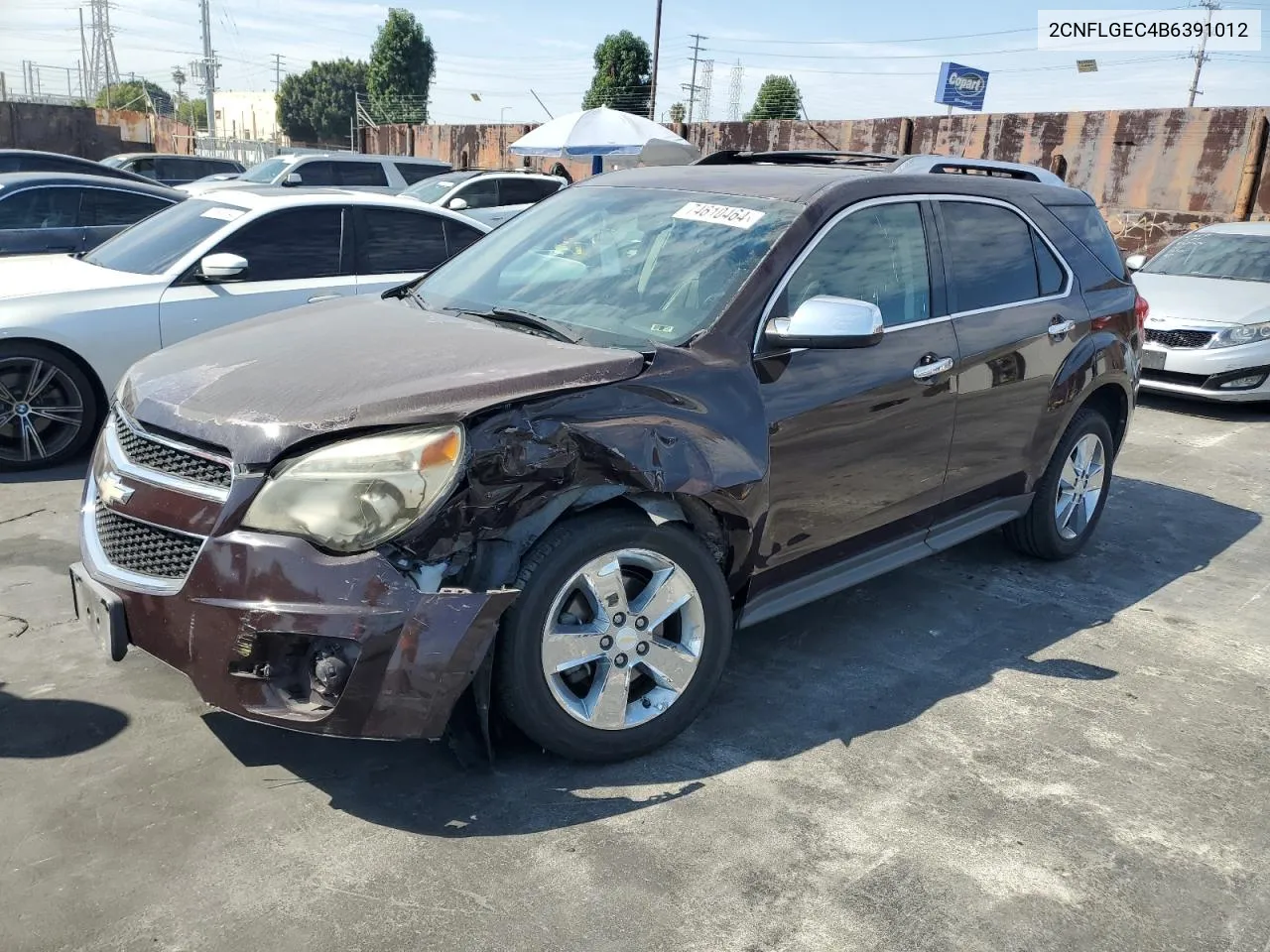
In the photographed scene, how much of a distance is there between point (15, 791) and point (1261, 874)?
11.3ft

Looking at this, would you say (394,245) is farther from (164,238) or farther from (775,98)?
(775,98)

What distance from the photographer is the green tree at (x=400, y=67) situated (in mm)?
67688

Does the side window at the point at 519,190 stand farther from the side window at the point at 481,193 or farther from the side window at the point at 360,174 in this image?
the side window at the point at 360,174

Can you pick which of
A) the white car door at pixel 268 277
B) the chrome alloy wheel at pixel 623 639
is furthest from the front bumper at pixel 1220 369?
the chrome alloy wheel at pixel 623 639

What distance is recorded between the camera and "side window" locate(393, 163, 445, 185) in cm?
1677

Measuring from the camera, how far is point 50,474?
18.7 feet

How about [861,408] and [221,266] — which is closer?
[861,408]

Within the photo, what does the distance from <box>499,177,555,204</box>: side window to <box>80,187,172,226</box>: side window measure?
6.56 metres

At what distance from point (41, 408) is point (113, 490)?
332 centimetres

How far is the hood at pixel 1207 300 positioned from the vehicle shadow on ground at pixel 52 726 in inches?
342

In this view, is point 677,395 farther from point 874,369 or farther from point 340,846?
point 340,846

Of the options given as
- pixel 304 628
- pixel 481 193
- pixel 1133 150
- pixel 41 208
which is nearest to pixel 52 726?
pixel 304 628

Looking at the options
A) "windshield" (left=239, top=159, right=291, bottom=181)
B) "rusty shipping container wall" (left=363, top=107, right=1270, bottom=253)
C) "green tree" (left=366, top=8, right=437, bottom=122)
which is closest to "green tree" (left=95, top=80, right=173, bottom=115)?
"green tree" (left=366, top=8, right=437, bottom=122)

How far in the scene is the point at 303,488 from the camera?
2588 millimetres
